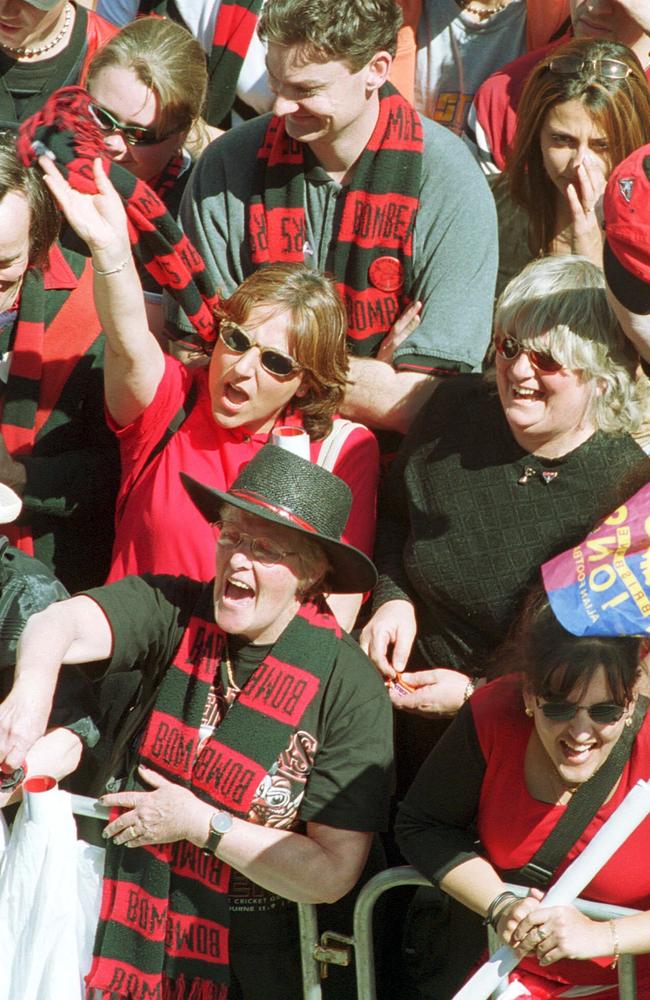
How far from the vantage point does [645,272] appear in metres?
3.22

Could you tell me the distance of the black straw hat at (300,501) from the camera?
129 inches

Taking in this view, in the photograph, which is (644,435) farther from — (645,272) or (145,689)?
(145,689)

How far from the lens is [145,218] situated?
3.77m

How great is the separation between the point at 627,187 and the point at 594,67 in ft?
Answer: 2.89

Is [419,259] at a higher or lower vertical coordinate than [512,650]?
higher

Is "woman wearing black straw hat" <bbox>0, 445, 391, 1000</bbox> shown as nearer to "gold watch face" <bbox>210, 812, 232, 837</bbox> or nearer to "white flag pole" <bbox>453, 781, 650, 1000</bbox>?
"gold watch face" <bbox>210, 812, 232, 837</bbox>

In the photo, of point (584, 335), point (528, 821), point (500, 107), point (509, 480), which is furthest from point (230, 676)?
point (500, 107)

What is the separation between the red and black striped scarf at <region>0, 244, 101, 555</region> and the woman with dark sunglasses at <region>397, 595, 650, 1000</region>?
1399mm

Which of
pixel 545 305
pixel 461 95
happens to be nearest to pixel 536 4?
pixel 461 95

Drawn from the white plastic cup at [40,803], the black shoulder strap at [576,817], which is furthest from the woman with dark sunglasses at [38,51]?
the black shoulder strap at [576,817]

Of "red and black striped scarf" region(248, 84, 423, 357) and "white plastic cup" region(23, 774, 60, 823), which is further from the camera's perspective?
"red and black striped scarf" region(248, 84, 423, 357)

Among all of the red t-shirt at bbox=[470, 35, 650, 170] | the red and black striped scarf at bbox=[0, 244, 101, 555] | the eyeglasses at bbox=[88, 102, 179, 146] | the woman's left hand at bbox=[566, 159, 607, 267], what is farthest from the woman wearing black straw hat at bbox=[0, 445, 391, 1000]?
the red t-shirt at bbox=[470, 35, 650, 170]

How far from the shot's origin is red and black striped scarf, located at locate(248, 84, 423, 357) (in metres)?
4.04

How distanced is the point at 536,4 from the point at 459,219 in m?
1.12
